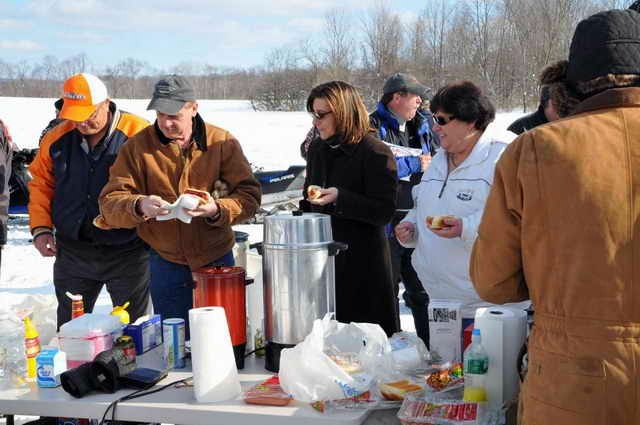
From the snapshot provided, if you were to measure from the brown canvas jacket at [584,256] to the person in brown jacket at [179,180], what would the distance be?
1414 mm

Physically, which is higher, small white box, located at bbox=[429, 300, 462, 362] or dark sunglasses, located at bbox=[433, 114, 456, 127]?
dark sunglasses, located at bbox=[433, 114, 456, 127]

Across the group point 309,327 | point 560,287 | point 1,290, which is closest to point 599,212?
point 560,287

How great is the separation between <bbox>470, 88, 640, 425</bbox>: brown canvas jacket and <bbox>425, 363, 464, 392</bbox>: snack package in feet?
1.24

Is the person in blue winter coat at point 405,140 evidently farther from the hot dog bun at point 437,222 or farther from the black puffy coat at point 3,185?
the black puffy coat at point 3,185

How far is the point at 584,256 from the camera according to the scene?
1526 mm

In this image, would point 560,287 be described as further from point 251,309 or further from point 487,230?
point 251,309

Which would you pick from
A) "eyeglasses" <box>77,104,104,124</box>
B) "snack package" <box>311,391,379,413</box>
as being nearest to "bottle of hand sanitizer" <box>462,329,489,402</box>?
"snack package" <box>311,391,379,413</box>

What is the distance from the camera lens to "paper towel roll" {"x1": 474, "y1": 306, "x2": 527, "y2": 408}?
1.92 m

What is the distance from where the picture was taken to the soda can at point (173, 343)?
2336 mm

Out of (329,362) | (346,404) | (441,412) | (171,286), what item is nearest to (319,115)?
(171,286)

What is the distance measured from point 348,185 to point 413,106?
133cm

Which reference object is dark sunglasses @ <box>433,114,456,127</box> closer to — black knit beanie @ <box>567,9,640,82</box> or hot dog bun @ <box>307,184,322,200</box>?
hot dog bun @ <box>307,184,322,200</box>

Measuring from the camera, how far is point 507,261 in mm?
1683

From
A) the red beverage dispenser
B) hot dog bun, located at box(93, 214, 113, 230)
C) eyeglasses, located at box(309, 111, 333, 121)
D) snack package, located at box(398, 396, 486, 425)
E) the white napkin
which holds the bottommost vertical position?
snack package, located at box(398, 396, 486, 425)
